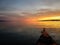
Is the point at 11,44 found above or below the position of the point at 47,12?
below

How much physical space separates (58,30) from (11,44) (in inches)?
19.6

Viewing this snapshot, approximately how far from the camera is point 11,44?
1.16m

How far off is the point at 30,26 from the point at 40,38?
0.16 meters

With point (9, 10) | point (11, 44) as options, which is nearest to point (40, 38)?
point (11, 44)

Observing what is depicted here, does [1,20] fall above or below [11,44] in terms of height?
above

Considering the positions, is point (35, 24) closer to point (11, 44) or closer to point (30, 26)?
point (30, 26)

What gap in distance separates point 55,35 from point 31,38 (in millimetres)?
246

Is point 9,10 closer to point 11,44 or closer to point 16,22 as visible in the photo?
point 16,22

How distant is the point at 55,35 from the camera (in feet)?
3.80

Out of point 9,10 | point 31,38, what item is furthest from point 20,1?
point 31,38

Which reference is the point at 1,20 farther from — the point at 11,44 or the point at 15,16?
the point at 11,44

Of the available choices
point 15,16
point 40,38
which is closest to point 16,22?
point 15,16

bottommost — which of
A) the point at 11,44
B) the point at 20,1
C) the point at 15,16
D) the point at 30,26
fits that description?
the point at 11,44

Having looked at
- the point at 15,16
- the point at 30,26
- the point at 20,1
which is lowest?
the point at 30,26
